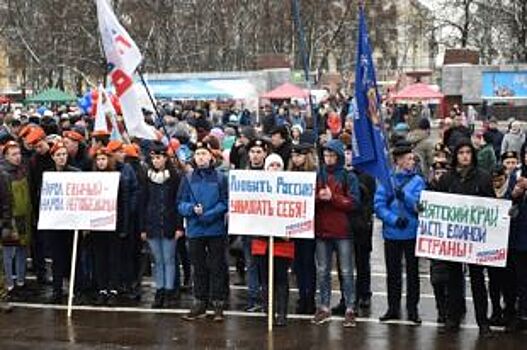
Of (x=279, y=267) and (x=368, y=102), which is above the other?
(x=368, y=102)

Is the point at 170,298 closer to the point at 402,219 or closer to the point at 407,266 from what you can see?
the point at 407,266

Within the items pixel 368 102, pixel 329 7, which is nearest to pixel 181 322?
pixel 368 102

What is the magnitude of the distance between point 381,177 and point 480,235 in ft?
3.54

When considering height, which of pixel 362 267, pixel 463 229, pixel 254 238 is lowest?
pixel 362 267

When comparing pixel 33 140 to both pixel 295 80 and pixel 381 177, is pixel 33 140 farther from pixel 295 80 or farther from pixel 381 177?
pixel 295 80

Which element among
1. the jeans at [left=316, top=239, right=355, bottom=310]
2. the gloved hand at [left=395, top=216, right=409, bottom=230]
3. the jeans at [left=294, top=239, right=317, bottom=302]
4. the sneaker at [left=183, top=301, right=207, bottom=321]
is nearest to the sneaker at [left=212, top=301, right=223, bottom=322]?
the sneaker at [left=183, top=301, right=207, bottom=321]

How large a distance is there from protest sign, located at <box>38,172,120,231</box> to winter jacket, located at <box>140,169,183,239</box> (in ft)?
1.36

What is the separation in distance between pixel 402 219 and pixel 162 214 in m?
2.57

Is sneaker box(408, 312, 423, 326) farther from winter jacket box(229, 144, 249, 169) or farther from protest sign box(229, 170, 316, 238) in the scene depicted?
winter jacket box(229, 144, 249, 169)

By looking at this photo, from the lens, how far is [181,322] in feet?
31.6

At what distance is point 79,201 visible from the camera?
1029cm

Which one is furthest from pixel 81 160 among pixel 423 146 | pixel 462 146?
pixel 423 146

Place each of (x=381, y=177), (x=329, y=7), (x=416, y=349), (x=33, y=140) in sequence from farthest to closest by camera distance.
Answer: (x=329, y=7) < (x=33, y=140) < (x=381, y=177) < (x=416, y=349)

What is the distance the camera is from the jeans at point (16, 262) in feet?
36.0
